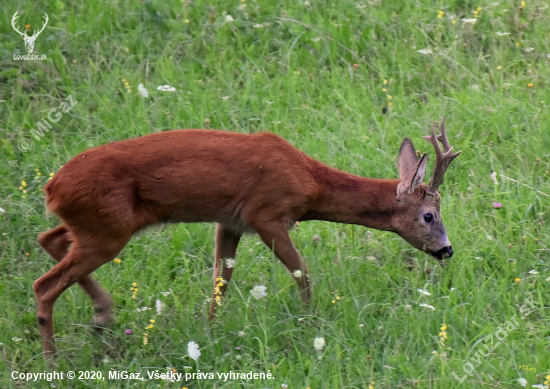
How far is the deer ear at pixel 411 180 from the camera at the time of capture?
5.55 m

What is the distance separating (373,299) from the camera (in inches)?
221

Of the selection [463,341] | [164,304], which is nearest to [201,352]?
[164,304]

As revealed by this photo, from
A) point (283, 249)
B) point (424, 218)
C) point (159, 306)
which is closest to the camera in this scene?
point (159, 306)

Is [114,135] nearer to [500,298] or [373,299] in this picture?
[373,299]

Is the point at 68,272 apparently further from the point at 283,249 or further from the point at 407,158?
the point at 407,158

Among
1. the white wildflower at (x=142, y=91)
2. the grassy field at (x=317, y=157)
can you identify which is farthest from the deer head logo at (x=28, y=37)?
the white wildflower at (x=142, y=91)

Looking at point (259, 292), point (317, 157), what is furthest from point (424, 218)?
point (317, 157)

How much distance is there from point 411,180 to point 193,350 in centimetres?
186

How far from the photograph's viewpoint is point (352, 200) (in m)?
5.74

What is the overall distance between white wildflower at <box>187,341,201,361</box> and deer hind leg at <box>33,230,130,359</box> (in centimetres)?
75

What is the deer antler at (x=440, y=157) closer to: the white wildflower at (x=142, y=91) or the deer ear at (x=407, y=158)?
the deer ear at (x=407, y=158)

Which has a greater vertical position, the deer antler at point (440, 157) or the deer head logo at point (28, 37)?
the deer antler at point (440, 157)

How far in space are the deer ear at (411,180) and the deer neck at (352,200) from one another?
8 cm

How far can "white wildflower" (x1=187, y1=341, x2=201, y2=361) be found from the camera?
4871 mm
